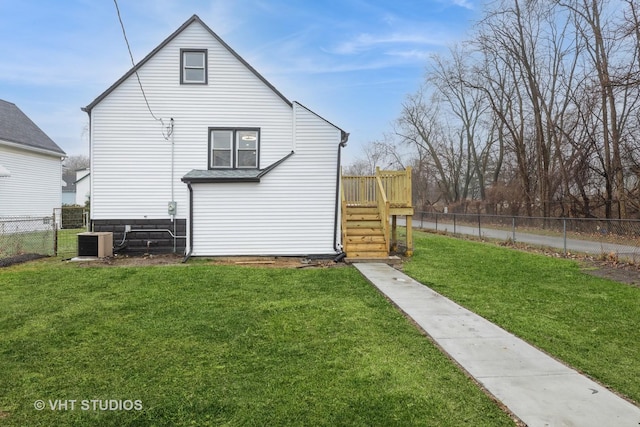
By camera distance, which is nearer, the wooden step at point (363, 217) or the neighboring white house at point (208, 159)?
the neighboring white house at point (208, 159)

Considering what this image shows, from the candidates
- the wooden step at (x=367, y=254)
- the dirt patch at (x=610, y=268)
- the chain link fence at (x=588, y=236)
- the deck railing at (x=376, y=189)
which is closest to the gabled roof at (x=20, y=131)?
the deck railing at (x=376, y=189)

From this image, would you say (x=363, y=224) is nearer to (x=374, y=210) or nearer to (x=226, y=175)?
(x=374, y=210)

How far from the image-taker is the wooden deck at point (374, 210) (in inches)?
417

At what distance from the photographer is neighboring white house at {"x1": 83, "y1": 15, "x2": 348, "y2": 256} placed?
10.9 meters

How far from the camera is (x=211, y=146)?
11844mm

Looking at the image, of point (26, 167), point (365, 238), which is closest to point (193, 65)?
point (365, 238)

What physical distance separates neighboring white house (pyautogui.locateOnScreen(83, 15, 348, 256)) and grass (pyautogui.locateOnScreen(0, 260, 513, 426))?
4.44 meters

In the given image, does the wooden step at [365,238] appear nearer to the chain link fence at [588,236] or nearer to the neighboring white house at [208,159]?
the neighboring white house at [208,159]

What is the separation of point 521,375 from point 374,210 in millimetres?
8627

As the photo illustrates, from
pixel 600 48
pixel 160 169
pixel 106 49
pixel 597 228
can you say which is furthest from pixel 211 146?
pixel 600 48

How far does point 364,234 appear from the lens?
35.9ft

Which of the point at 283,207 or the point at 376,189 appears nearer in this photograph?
the point at 283,207

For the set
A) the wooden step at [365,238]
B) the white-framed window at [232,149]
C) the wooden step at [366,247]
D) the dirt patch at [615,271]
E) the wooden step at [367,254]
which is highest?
the white-framed window at [232,149]

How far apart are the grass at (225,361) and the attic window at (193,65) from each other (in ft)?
25.4
